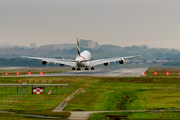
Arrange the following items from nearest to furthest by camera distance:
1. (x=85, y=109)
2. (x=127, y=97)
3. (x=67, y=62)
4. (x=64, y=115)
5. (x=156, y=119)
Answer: (x=156, y=119) → (x=64, y=115) → (x=85, y=109) → (x=127, y=97) → (x=67, y=62)

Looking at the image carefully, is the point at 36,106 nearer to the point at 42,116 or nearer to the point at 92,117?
the point at 42,116

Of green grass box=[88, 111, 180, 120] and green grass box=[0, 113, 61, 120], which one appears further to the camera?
green grass box=[88, 111, 180, 120]

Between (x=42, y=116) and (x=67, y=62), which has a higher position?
(x=67, y=62)

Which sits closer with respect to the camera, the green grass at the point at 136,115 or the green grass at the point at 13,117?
the green grass at the point at 13,117

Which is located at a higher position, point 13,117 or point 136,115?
point 13,117

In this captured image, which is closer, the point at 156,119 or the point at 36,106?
the point at 156,119

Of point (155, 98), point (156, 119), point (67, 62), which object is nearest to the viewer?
point (156, 119)

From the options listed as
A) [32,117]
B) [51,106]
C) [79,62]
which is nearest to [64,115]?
[32,117]

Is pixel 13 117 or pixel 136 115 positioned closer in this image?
pixel 13 117

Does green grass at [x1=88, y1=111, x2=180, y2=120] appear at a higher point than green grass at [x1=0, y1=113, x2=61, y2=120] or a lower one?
lower

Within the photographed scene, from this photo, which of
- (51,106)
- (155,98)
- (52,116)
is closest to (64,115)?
(52,116)

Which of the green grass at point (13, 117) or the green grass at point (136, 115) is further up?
the green grass at point (13, 117)
